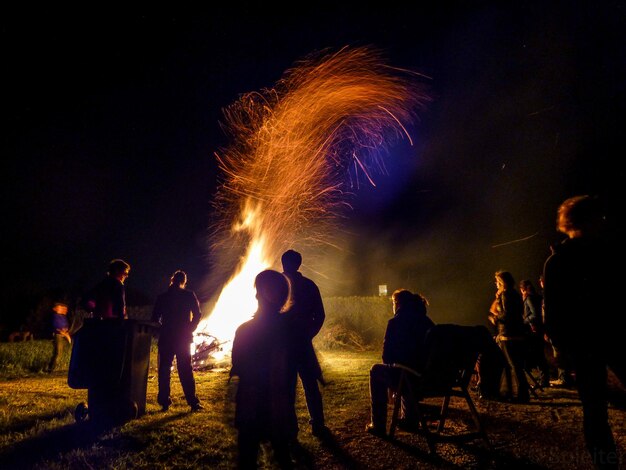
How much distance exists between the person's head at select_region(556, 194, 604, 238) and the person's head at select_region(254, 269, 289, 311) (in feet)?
7.01

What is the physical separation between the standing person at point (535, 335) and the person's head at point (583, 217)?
4346 millimetres

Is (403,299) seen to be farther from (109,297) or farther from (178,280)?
(109,297)

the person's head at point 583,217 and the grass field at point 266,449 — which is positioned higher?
the person's head at point 583,217

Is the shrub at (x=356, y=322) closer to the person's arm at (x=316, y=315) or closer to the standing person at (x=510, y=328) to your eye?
the standing person at (x=510, y=328)

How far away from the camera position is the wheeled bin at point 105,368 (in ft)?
15.9

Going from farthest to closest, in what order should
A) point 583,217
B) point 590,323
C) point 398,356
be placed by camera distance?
point 398,356 < point 583,217 < point 590,323

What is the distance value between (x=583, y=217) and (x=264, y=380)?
254cm

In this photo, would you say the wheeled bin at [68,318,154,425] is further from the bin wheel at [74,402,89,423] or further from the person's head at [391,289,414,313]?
the person's head at [391,289,414,313]

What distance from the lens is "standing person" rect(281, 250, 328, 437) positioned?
4715 mm

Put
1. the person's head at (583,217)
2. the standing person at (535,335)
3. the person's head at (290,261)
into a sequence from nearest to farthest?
the person's head at (583,217) < the person's head at (290,261) < the standing person at (535,335)

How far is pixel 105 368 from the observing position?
193 inches

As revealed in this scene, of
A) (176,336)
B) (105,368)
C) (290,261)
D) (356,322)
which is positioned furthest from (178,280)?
(356,322)

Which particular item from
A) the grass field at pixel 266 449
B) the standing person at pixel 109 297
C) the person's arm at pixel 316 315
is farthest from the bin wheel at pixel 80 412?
the person's arm at pixel 316 315

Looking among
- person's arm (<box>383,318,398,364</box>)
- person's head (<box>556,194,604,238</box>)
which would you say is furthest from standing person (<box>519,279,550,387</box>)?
person's head (<box>556,194,604,238</box>)
